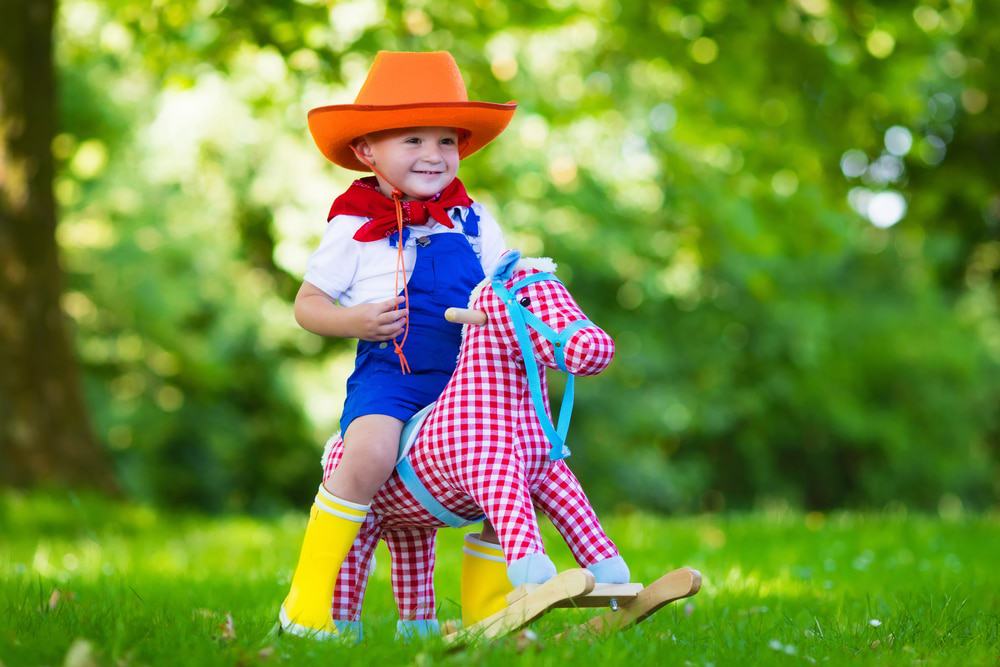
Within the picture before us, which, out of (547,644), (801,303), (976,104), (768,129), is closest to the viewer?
(547,644)

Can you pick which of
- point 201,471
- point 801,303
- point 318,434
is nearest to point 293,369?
point 318,434

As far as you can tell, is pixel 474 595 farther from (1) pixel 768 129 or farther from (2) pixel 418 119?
(1) pixel 768 129

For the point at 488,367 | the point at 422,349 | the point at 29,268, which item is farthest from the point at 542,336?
the point at 29,268

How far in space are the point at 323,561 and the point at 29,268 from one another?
242 inches

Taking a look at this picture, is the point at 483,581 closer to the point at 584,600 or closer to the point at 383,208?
the point at 584,600

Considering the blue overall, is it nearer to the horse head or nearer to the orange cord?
the orange cord

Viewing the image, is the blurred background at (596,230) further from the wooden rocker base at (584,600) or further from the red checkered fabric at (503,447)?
the wooden rocker base at (584,600)

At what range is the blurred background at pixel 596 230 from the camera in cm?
861

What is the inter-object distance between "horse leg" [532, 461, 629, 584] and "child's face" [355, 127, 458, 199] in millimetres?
880

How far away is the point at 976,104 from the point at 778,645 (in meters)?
12.0

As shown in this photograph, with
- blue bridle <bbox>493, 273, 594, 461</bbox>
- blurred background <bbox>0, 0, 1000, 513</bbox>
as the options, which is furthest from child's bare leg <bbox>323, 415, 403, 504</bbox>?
blurred background <bbox>0, 0, 1000, 513</bbox>

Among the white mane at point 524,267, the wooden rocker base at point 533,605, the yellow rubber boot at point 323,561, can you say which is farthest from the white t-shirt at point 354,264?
the wooden rocker base at point 533,605

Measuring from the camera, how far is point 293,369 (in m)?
15.7

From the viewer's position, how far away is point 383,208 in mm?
3525
